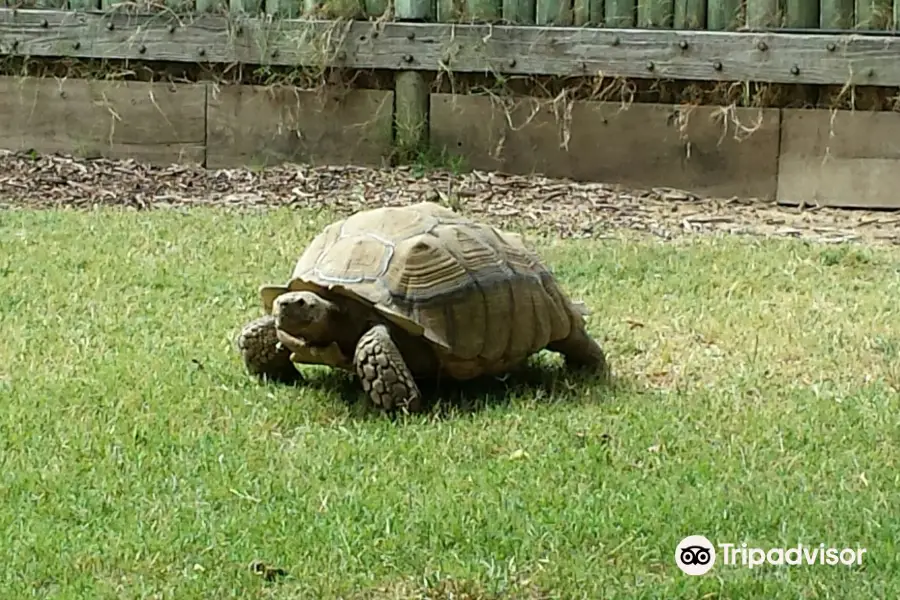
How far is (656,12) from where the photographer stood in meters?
9.54

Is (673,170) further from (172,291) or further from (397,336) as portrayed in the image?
(397,336)

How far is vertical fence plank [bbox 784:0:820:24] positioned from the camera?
936 cm

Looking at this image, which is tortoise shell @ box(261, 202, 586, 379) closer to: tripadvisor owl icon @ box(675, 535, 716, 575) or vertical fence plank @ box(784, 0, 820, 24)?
tripadvisor owl icon @ box(675, 535, 716, 575)

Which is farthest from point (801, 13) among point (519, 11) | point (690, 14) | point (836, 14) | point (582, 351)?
point (582, 351)

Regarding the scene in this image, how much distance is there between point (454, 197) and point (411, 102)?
1016 mm

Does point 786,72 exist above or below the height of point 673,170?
above

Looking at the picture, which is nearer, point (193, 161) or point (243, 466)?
point (243, 466)

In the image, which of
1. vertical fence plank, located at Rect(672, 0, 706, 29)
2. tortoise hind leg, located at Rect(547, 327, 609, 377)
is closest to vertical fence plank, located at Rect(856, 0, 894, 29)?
vertical fence plank, located at Rect(672, 0, 706, 29)

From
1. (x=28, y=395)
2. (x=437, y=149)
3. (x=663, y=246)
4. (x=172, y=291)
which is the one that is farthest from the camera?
(x=437, y=149)

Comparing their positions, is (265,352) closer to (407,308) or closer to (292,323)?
(292,323)

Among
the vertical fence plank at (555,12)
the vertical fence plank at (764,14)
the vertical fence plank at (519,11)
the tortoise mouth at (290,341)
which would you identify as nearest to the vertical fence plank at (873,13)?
the vertical fence plank at (764,14)

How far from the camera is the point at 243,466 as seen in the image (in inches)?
175

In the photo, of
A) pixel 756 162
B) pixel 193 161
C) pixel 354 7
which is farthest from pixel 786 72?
pixel 193 161

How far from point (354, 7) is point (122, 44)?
5.41 ft
